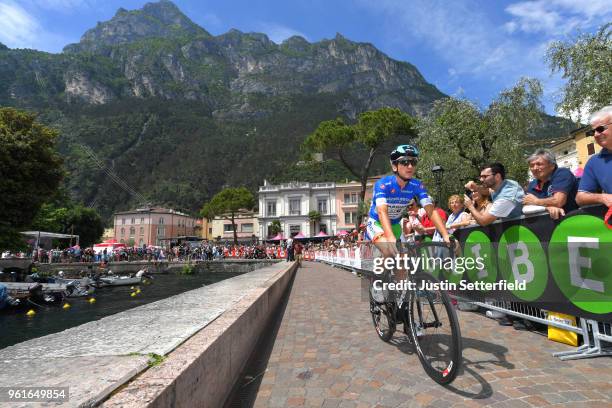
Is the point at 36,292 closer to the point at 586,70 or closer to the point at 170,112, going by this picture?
the point at 586,70

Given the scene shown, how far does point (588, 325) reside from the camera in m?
3.52

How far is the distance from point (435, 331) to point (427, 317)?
5.5 inches

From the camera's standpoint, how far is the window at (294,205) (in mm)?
63906

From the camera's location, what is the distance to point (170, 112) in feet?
502

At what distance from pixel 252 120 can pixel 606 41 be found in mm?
153710

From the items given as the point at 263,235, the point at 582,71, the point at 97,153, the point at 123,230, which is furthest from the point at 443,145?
the point at 97,153

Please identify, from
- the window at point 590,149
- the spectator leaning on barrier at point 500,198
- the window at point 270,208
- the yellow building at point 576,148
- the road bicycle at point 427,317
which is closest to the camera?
the road bicycle at point 427,317

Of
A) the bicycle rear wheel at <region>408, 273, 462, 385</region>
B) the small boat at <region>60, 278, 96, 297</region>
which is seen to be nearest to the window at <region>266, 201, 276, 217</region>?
the small boat at <region>60, 278, 96, 297</region>

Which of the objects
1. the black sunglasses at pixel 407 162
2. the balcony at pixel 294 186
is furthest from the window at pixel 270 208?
the black sunglasses at pixel 407 162

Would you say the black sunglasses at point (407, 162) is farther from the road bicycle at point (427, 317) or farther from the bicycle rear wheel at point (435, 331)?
the bicycle rear wheel at point (435, 331)

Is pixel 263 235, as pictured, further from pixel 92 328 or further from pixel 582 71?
pixel 92 328

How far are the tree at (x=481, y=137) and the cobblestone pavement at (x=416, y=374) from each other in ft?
56.0

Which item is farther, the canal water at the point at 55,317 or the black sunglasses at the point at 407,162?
the canal water at the point at 55,317

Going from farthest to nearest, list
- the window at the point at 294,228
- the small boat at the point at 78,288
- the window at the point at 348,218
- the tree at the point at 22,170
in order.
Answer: the window at the point at 294,228
the window at the point at 348,218
the tree at the point at 22,170
the small boat at the point at 78,288
